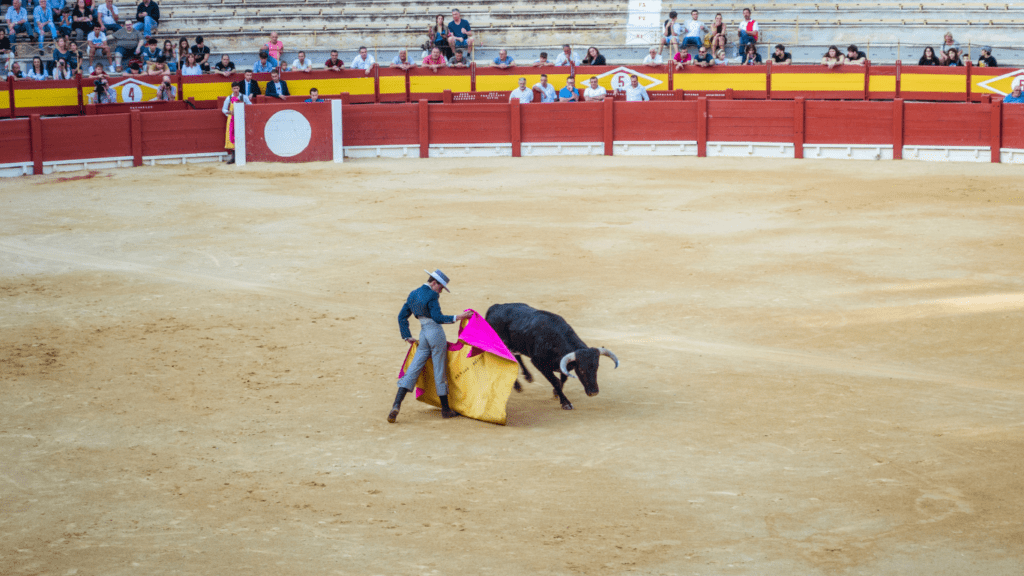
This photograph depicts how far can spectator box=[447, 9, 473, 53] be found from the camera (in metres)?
25.3

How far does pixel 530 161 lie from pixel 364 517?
15991mm

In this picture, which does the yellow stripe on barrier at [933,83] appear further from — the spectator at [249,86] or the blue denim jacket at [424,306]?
the blue denim jacket at [424,306]

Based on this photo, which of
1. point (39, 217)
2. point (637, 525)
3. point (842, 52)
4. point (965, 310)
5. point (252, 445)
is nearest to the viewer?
point (637, 525)

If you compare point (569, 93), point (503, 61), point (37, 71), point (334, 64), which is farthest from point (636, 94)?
point (37, 71)

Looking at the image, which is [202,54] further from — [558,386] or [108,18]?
[558,386]

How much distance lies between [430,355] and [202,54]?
1940cm

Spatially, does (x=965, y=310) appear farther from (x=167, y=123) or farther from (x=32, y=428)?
(x=167, y=123)

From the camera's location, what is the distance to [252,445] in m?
7.03

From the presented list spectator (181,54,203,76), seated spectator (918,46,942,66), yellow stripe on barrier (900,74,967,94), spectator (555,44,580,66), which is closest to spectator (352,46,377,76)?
spectator (181,54,203,76)

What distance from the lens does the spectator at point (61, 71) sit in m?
24.6

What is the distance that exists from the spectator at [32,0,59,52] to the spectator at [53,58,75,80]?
118 cm

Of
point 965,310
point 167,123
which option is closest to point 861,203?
point 965,310

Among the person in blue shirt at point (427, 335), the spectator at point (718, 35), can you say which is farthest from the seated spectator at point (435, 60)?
the person in blue shirt at point (427, 335)

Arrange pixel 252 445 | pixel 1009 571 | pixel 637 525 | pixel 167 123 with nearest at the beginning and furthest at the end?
pixel 1009 571
pixel 637 525
pixel 252 445
pixel 167 123
